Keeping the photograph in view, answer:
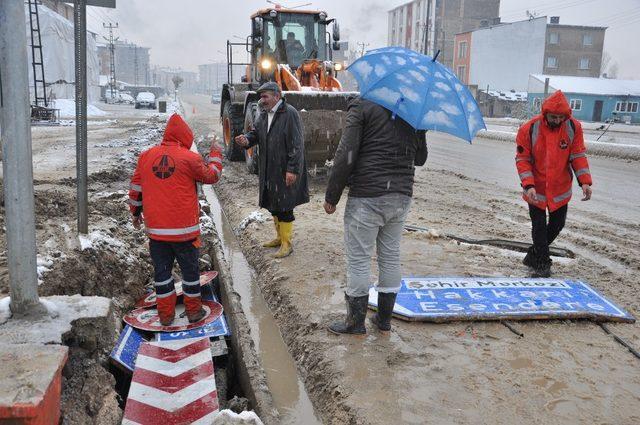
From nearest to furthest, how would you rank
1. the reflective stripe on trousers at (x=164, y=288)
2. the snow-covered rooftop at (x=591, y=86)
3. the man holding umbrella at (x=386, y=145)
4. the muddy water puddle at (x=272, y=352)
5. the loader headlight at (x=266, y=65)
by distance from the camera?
the man holding umbrella at (x=386, y=145) < the muddy water puddle at (x=272, y=352) < the reflective stripe on trousers at (x=164, y=288) < the loader headlight at (x=266, y=65) < the snow-covered rooftop at (x=591, y=86)

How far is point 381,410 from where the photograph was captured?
315 cm

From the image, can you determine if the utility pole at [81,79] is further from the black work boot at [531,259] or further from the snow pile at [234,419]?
the black work boot at [531,259]

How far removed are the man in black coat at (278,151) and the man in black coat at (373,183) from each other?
1890 mm

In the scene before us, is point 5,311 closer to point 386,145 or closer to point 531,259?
point 386,145

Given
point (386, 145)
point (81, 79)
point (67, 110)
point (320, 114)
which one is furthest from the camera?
point (67, 110)

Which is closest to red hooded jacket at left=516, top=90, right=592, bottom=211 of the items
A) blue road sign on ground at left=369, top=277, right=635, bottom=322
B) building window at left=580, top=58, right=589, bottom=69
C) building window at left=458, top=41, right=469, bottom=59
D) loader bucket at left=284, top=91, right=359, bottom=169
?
blue road sign on ground at left=369, top=277, right=635, bottom=322

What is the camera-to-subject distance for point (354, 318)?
13.1ft

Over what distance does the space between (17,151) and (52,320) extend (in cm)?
104

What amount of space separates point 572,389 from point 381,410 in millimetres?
1253

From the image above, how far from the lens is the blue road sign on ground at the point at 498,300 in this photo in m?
4.29

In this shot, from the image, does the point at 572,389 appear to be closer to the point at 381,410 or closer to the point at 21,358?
the point at 381,410

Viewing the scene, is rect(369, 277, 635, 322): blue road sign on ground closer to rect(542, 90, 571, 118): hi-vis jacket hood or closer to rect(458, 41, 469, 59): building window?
rect(542, 90, 571, 118): hi-vis jacket hood

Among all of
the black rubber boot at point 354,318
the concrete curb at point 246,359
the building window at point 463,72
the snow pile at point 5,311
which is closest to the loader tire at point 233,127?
the concrete curb at point 246,359

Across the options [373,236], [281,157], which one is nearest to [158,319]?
[281,157]
